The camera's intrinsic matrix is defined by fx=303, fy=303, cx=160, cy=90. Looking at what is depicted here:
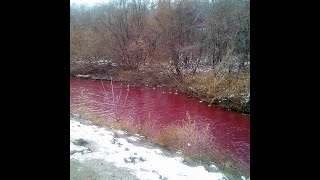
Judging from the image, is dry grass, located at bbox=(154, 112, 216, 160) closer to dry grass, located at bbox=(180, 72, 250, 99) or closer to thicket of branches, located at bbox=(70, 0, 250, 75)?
dry grass, located at bbox=(180, 72, 250, 99)

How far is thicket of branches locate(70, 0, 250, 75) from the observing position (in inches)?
97.9

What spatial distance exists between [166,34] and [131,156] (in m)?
1.16

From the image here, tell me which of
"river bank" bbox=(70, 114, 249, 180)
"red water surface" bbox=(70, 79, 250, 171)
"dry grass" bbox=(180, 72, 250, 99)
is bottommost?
"river bank" bbox=(70, 114, 249, 180)

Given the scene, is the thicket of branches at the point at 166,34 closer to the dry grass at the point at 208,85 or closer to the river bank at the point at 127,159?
the dry grass at the point at 208,85

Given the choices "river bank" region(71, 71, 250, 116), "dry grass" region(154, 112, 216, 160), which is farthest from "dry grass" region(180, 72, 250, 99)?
"dry grass" region(154, 112, 216, 160)

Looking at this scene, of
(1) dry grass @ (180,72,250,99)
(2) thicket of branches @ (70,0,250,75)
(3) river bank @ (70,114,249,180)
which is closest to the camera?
(3) river bank @ (70,114,249,180)

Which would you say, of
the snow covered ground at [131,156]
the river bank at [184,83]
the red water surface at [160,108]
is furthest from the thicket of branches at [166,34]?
the snow covered ground at [131,156]

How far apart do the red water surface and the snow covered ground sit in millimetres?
228

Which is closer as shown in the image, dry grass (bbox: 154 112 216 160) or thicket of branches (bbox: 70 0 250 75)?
thicket of branches (bbox: 70 0 250 75)

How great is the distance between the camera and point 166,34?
9.20ft

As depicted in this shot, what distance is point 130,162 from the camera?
2.59 metres
